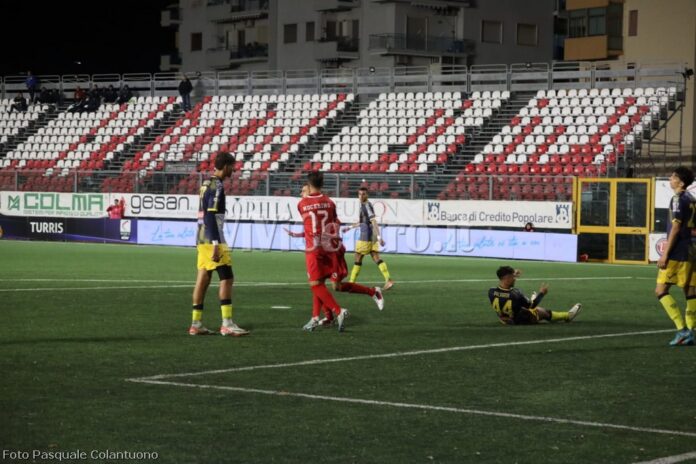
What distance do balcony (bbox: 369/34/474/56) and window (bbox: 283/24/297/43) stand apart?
945 centimetres

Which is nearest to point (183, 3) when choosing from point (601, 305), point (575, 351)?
point (601, 305)

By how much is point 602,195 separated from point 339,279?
73.8 ft

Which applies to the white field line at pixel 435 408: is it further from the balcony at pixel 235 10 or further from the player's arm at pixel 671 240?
the balcony at pixel 235 10

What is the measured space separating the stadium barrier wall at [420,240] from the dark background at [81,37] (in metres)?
52.4

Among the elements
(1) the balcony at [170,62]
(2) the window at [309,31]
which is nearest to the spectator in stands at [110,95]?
(2) the window at [309,31]

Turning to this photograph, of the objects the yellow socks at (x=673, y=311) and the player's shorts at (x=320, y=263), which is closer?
the yellow socks at (x=673, y=311)

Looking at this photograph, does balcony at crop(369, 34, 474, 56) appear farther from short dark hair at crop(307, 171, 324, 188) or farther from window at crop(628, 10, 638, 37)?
short dark hair at crop(307, 171, 324, 188)

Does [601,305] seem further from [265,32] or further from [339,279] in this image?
[265,32]

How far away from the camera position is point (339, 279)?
1672 cm

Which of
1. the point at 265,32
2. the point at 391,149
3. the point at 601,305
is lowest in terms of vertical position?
the point at 601,305

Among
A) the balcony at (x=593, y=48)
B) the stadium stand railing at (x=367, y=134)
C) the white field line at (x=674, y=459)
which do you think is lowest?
the white field line at (x=674, y=459)

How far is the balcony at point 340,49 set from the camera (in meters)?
79.1

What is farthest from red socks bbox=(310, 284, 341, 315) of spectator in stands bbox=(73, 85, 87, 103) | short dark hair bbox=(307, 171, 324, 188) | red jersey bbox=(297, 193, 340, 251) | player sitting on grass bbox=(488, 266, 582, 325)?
spectator in stands bbox=(73, 85, 87, 103)

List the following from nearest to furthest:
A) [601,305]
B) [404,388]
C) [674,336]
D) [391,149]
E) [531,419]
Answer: [531,419] → [404,388] → [674,336] → [601,305] → [391,149]
